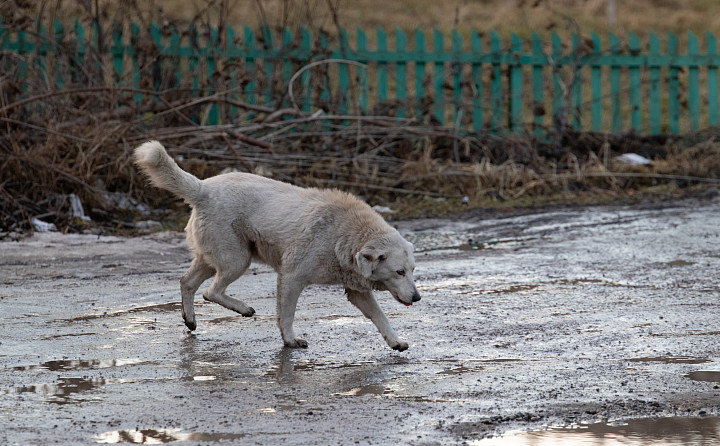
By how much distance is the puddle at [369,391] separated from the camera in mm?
4406

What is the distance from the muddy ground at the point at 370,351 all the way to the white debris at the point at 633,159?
4.18m

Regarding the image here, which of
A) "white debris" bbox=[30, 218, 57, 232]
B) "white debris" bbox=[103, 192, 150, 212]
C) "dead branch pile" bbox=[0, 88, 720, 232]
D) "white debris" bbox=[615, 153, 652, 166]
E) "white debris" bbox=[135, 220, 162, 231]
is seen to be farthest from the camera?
"white debris" bbox=[615, 153, 652, 166]

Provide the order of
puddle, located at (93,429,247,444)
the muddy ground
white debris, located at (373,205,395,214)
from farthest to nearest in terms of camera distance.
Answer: white debris, located at (373,205,395,214) < the muddy ground < puddle, located at (93,429,247,444)

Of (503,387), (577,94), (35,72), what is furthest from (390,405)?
(577,94)

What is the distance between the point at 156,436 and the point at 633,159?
10325 millimetres

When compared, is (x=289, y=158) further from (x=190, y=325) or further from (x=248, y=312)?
(x=190, y=325)

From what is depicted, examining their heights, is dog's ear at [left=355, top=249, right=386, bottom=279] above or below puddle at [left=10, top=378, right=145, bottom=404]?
above

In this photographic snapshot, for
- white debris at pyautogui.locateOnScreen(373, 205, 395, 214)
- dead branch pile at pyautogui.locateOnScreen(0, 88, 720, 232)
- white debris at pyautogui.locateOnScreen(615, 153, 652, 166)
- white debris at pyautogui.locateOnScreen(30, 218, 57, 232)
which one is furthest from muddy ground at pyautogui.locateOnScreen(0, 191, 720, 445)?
white debris at pyautogui.locateOnScreen(615, 153, 652, 166)

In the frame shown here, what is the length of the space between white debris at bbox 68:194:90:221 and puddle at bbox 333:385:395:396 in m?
6.07

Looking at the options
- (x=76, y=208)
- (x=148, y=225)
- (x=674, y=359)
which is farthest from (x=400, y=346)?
(x=76, y=208)

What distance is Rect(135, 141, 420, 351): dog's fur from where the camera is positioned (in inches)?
208

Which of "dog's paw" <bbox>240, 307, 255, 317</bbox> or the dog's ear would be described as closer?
the dog's ear

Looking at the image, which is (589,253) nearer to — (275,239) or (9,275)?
(275,239)

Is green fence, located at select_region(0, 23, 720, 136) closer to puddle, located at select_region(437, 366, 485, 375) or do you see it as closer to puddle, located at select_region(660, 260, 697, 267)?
puddle, located at select_region(660, 260, 697, 267)
